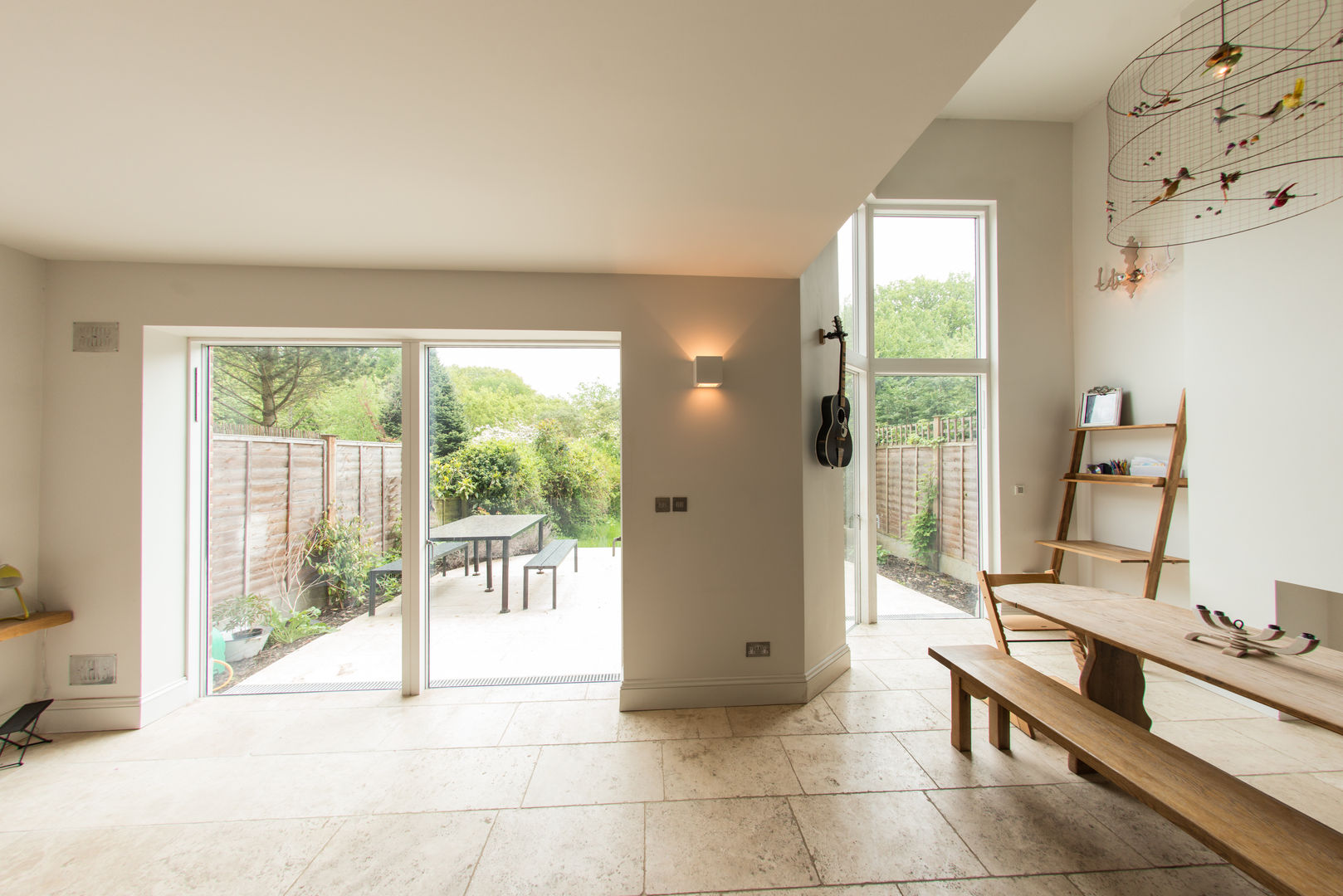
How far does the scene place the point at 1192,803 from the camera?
1.38 meters

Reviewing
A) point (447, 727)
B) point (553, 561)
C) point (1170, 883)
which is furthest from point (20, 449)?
point (1170, 883)

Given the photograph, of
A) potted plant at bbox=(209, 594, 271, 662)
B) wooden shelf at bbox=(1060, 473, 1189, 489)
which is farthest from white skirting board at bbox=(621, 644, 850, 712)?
wooden shelf at bbox=(1060, 473, 1189, 489)

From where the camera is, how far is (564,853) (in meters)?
1.76

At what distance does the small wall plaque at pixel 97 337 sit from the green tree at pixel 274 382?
41 cm

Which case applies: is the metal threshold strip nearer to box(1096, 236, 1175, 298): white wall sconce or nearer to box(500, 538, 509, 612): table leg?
box(500, 538, 509, 612): table leg

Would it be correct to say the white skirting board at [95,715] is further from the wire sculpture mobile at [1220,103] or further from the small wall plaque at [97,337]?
the wire sculpture mobile at [1220,103]

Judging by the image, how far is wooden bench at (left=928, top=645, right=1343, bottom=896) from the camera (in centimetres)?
118

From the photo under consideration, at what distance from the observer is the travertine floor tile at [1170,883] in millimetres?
1570

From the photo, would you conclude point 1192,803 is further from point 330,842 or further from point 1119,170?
point 330,842

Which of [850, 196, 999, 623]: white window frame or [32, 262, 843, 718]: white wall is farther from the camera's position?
[850, 196, 999, 623]: white window frame

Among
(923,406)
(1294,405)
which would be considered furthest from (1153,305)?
(923,406)

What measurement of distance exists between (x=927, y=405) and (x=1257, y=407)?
178 centimetres

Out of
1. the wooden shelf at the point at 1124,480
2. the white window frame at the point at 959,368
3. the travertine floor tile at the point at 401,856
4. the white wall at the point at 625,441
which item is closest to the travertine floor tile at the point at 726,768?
the white wall at the point at 625,441

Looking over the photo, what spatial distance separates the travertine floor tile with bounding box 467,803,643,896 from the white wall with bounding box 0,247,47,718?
8.86 ft
